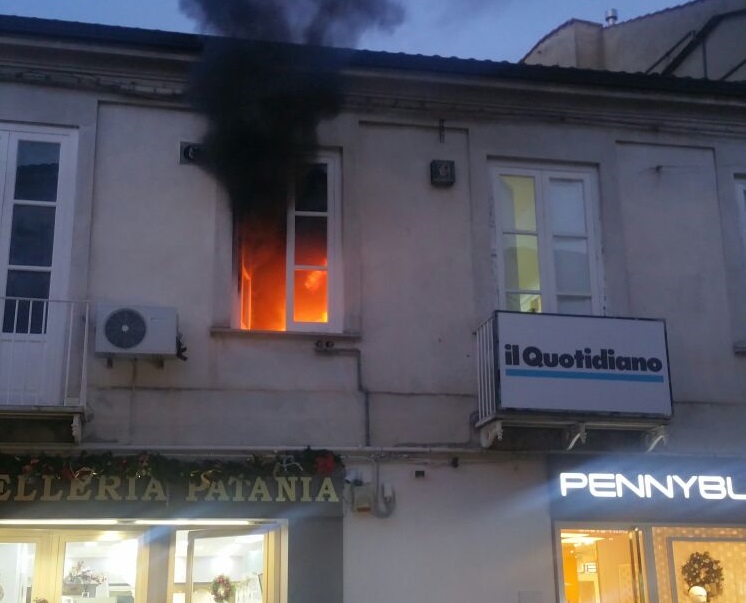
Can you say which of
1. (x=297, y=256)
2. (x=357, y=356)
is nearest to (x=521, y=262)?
(x=357, y=356)

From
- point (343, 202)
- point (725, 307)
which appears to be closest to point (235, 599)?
point (343, 202)

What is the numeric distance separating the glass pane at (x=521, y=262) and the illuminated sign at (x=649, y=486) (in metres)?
1.98

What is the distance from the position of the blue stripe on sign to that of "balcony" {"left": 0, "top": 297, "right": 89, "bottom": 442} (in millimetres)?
3802

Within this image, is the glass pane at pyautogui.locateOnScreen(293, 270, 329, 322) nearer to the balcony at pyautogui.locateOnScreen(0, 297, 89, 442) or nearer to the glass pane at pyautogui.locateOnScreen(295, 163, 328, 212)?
the glass pane at pyautogui.locateOnScreen(295, 163, 328, 212)

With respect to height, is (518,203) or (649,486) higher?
(518,203)

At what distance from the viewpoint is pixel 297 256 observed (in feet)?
34.2

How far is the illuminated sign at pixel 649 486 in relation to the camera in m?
9.82

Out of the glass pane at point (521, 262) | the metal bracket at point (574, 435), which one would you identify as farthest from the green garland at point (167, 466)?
the glass pane at point (521, 262)

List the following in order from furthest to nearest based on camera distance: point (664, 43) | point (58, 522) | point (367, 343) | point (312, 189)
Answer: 1. point (664, 43)
2. point (312, 189)
3. point (367, 343)
4. point (58, 522)

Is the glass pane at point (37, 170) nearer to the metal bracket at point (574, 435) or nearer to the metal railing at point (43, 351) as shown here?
the metal railing at point (43, 351)

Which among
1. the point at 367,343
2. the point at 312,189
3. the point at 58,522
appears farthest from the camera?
the point at 312,189

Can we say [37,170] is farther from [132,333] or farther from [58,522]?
[58,522]

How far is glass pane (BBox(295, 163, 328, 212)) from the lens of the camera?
34.7ft

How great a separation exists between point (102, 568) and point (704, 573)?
5.62m
